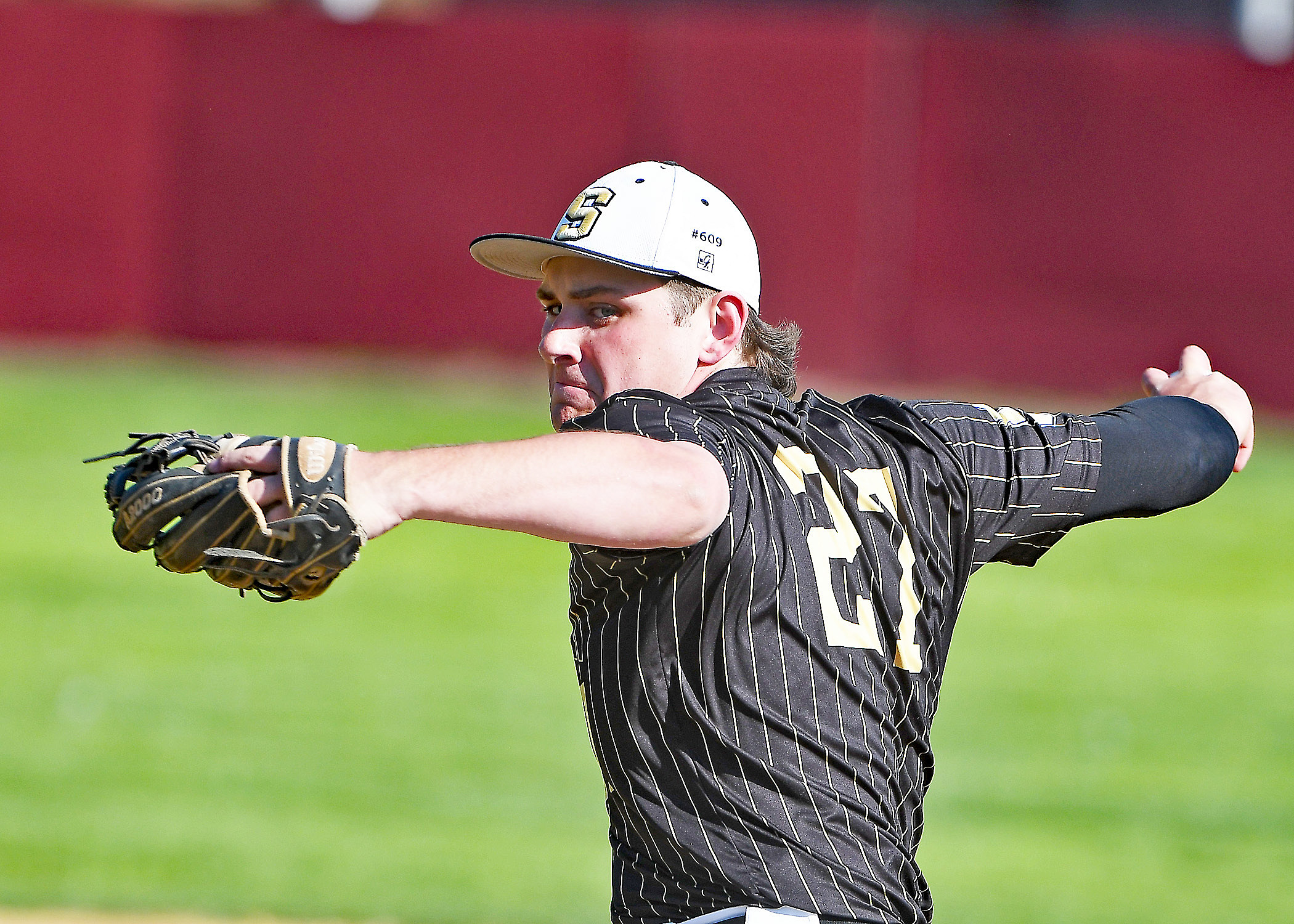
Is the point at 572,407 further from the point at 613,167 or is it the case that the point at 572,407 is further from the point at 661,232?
the point at 613,167

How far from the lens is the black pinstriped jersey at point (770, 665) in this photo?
2842 mm

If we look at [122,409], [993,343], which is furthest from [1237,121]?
[122,409]

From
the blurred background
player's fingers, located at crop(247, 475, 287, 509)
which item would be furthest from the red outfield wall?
player's fingers, located at crop(247, 475, 287, 509)

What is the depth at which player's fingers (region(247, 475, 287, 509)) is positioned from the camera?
251 cm

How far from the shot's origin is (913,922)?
3123 mm

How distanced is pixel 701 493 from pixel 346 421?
13.0m

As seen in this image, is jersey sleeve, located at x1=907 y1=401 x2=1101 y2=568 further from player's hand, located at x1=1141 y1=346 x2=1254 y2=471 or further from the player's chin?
the player's chin

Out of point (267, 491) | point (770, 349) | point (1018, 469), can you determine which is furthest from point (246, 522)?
point (1018, 469)

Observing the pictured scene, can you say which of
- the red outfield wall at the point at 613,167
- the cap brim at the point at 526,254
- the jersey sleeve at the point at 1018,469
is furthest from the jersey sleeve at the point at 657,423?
the red outfield wall at the point at 613,167

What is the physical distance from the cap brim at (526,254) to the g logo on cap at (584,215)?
0.03 meters

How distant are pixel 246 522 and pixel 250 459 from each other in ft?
0.31

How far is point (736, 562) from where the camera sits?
9.20 ft

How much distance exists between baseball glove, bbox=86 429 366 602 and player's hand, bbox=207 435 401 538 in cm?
1

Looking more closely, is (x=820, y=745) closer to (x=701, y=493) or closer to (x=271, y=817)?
(x=701, y=493)
